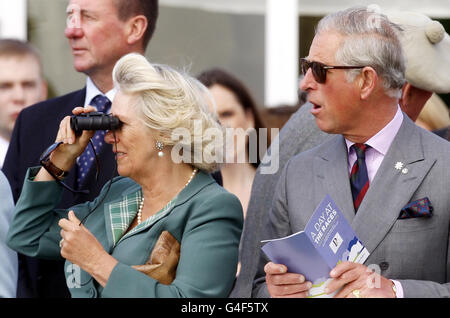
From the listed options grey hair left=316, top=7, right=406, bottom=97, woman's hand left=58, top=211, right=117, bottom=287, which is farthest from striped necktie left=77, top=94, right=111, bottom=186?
grey hair left=316, top=7, right=406, bottom=97

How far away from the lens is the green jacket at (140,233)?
3189 mm

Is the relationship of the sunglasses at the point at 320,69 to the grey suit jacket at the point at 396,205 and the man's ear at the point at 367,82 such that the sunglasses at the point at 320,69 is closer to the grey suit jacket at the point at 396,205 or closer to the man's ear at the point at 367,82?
the man's ear at the point at 367,82

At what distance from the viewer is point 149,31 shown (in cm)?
439

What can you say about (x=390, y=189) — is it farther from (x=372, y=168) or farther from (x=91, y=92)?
(x=91, y=92)

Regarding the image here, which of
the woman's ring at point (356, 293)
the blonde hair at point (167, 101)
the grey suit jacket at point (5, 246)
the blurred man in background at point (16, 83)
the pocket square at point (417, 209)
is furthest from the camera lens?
the blurred man in background at point (16, 83)

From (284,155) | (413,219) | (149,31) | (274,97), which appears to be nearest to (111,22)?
(149,31)

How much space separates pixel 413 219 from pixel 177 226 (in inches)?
34.9

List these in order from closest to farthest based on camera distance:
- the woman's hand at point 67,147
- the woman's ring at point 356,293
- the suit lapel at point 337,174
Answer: the woman's ring at point 356,293 < the suit lapel at point 337,174 < the woman's hand at point 67,147

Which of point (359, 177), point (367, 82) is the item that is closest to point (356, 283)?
point (359, 177)

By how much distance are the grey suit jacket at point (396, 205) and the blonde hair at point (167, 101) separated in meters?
0.39

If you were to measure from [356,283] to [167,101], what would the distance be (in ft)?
3.45

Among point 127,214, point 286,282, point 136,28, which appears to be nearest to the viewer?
point 286,282

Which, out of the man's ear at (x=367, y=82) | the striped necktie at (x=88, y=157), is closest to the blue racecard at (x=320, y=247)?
the man's ear at (x=367, y=82)

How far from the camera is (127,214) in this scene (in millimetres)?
3494
